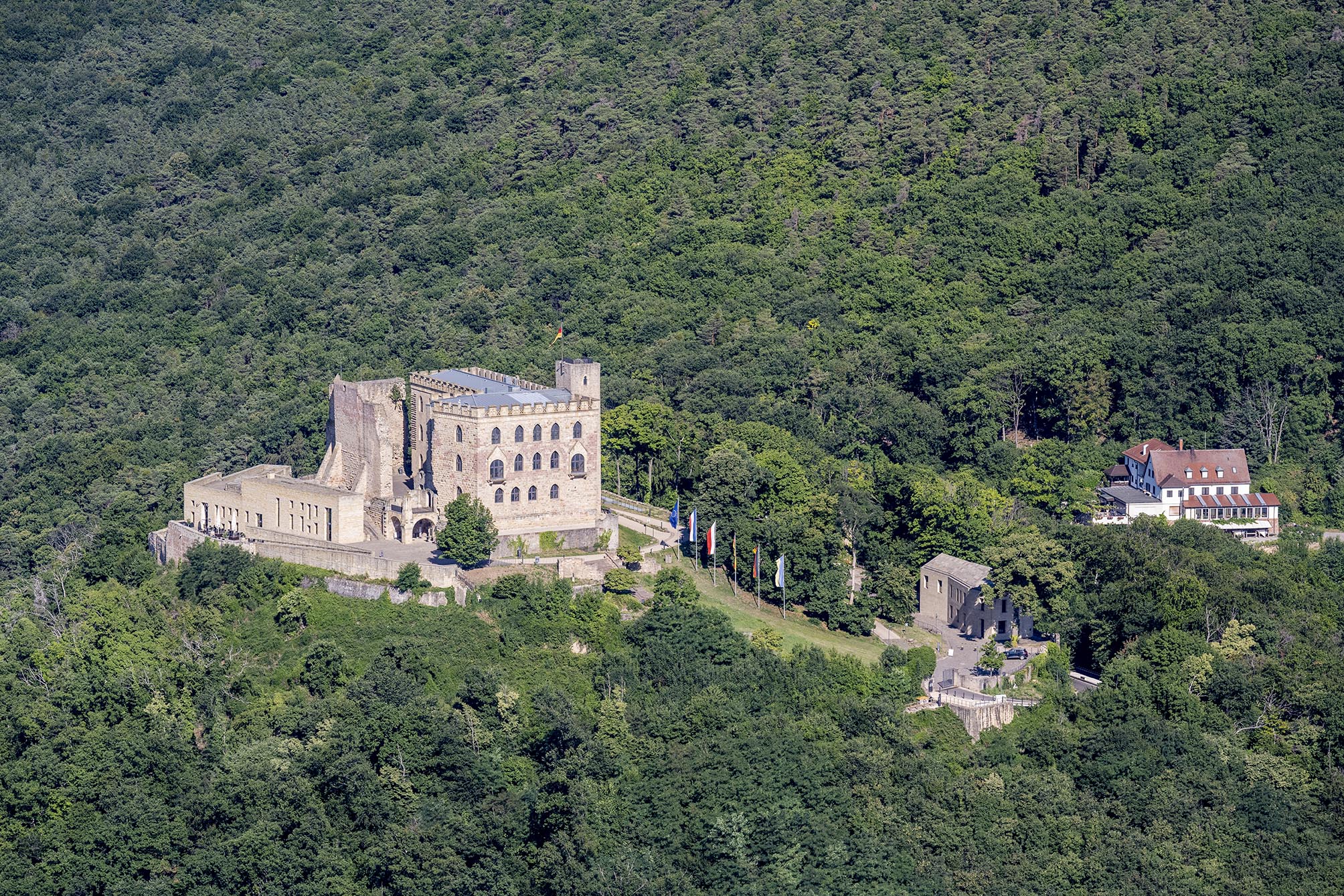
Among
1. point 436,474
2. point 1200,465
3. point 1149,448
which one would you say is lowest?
point 1200,465

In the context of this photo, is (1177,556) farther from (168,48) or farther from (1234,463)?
(168,48)

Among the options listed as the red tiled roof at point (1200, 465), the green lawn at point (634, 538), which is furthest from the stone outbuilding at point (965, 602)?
the red tiled roof at point (1200, 465)

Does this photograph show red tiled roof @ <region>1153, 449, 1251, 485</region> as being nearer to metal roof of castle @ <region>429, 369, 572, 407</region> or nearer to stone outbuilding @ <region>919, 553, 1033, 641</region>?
stone outbuilding @ <region>919, 553, 1033, 641</region>

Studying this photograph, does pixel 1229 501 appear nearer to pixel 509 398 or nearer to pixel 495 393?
pixel 509 398

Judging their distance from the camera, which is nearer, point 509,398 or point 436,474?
point 436,474

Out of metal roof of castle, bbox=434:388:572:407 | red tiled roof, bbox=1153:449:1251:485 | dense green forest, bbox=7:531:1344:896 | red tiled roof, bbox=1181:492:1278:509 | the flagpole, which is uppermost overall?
metal roof of castle, bbox=434:388:572:407

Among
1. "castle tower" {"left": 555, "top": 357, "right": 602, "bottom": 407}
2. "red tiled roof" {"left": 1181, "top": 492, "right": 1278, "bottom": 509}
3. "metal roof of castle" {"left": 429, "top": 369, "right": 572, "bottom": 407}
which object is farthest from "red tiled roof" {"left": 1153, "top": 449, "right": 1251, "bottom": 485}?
"metal roof of castle" {"left": 429, "top": 369, "right": 572, "bottom": 407}

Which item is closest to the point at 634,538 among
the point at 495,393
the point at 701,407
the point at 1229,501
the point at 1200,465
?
the point at 495,393

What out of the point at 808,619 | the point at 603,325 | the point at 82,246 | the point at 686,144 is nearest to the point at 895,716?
the point at 808,619
